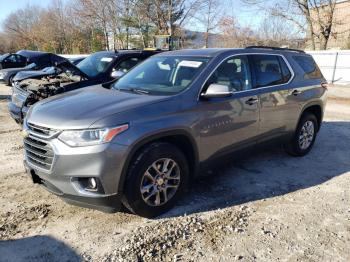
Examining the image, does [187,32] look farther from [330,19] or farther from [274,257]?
[274,257]

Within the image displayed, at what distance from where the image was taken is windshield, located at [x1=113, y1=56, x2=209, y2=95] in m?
3.92

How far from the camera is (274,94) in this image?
187 inches

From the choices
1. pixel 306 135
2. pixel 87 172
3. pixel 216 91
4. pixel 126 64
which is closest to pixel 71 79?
pixel 126 64

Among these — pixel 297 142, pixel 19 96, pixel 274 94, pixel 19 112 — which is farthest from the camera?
pixel 19 96

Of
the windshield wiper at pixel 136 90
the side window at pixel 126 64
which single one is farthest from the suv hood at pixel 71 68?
the windshield wiper at pixel 136 90

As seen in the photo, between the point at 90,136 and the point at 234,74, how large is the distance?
212 centimetres

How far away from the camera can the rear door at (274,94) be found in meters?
4.59

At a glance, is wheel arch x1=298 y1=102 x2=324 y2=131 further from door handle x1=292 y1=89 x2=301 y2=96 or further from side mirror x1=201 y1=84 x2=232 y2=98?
side mirror x1=201 y1=84 x2=232 y2=98

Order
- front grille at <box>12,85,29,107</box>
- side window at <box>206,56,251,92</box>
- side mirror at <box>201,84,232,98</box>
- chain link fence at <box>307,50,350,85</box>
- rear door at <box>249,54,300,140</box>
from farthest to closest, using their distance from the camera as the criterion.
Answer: chain link fence at <box>307,50,350,85</box> → front grille at <box>12,85,29,107</box> → rear door at <box>249,54,300,140</box> → side window at <box>206,56,251,92</box> → side mirror at <box>201,84,232,98</box>

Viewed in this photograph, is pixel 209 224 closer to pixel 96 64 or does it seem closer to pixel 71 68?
pixel 71 68

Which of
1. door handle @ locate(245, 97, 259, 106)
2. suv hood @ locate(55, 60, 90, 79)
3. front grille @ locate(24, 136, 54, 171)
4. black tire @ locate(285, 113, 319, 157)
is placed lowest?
black tire @ locate(285, 113, 319, 157)

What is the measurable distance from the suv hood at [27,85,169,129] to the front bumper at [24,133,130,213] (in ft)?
0.75

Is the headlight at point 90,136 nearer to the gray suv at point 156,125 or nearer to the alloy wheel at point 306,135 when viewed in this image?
the gray suv at point 156,125

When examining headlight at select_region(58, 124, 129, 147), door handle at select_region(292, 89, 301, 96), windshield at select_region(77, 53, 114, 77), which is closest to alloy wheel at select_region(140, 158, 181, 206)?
headlight at select_region(58, 124, 129, 147)
